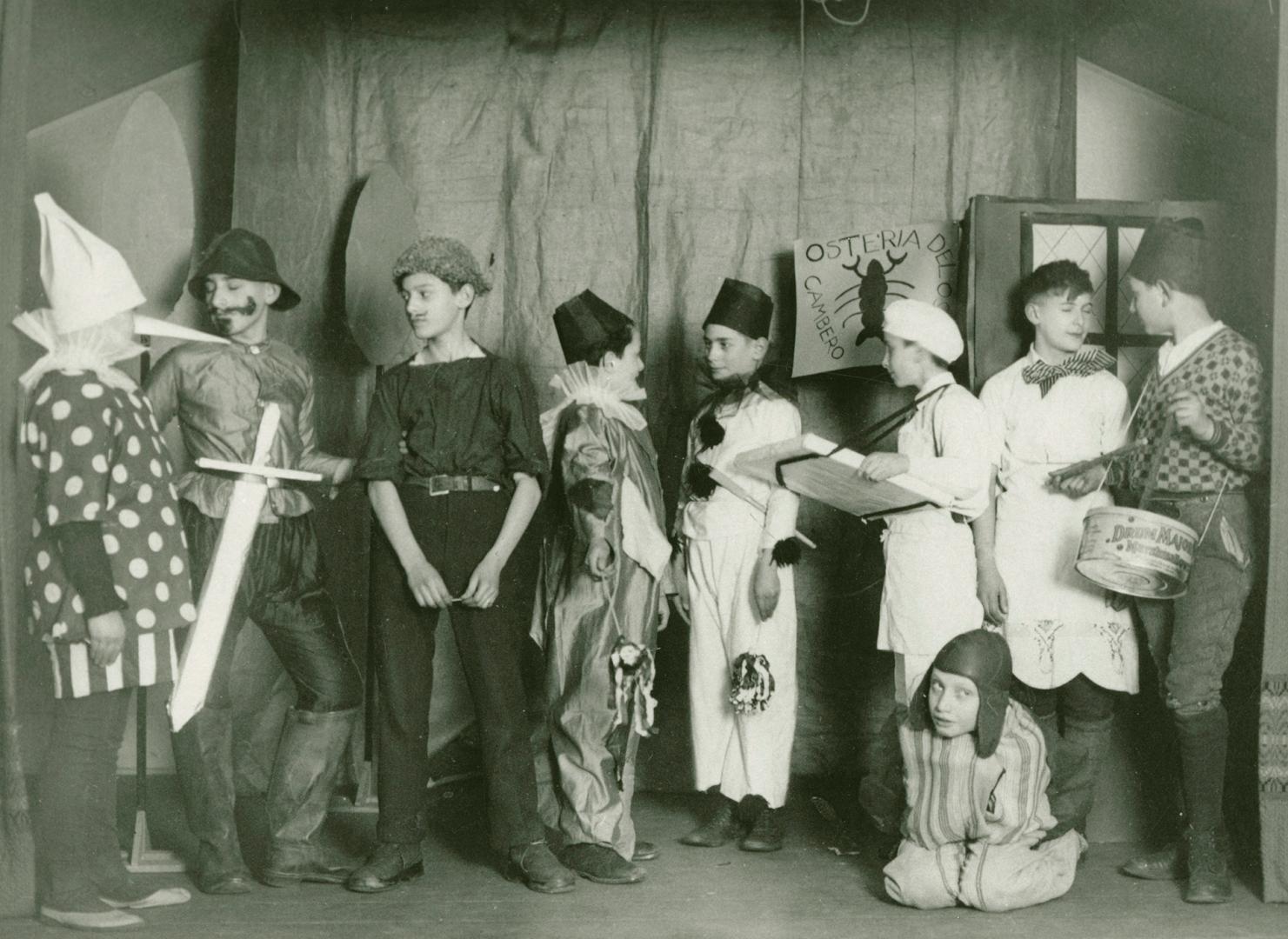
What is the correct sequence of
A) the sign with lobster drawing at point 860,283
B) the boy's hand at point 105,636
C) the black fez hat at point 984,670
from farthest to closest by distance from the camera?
1. the sign with lobster drawing at point 860,283
2. the black fez hat at point 984,670
3. the boy's hand at point 105,636

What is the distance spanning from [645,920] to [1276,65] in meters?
2.93

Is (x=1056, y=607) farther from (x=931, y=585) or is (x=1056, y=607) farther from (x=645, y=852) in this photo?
(x=645, y=852)

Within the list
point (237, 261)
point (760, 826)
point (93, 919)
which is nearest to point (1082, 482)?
point (760, 826)

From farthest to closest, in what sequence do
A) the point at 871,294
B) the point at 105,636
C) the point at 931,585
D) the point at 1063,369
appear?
the point at 871,294
the point at 1063,369
the point at 931,585
the point at 105,636

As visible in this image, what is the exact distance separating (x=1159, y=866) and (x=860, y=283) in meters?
2.16

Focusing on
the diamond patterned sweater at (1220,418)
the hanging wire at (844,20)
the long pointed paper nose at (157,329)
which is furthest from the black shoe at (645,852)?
the hanging wire at (844,20)

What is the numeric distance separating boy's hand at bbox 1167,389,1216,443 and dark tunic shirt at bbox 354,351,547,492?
179cm

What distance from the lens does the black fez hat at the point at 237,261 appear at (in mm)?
3848

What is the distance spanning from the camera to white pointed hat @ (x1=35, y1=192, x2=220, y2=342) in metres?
3.37

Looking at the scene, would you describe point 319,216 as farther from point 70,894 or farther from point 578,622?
point 70,894

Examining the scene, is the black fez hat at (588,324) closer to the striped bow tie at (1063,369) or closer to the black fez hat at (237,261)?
the black fez hat at (237,261)

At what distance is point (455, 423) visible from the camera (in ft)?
12.2

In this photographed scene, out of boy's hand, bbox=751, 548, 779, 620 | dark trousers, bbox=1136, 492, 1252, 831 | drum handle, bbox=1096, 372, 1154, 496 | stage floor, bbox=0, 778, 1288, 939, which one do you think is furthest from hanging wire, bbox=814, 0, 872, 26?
stage floor, bbox=0, 778, 1288, 939

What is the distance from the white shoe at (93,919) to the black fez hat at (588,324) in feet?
6.54
